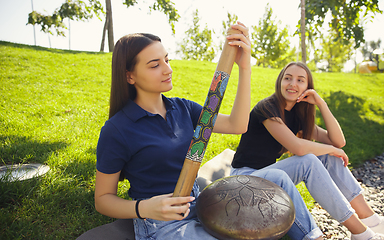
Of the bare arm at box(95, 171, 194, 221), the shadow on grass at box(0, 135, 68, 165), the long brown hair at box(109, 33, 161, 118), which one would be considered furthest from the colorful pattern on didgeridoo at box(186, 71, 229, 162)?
the shadow on grass at box(0, 135, 68, 165)

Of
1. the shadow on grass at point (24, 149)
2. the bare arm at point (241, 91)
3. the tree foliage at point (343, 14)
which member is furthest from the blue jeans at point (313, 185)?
the tree foliage at point (343, 14)

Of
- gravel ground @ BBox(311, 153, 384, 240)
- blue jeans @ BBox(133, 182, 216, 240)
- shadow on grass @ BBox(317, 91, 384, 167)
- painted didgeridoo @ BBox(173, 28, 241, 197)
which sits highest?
painted didgeridoo @ BBox(173, 28, 241, 197)

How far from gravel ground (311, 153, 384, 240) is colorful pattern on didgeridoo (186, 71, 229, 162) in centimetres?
246

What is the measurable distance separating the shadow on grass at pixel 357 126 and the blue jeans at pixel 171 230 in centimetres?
481

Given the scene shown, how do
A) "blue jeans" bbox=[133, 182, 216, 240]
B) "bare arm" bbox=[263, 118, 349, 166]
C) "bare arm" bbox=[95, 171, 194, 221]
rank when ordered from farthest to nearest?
"bare arm" bbox=[263, 118, 349, 166]
"blue jeans" bbox=[133, 182, 216, 240]
"bare arm" bbox=[95, 171, 194, 221]

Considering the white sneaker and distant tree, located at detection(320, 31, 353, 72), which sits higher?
distant tree, located at detection(320, 31, 353, 72)

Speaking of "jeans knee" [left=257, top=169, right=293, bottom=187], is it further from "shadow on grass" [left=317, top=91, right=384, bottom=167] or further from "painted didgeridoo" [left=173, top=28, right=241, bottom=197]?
"shadow on grass" [left=317, top=91, right=384, bottom=167]

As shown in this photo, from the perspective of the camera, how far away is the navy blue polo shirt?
166 cm

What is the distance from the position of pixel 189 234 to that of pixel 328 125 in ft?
7.53

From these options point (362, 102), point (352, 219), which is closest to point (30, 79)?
point (352, 219)

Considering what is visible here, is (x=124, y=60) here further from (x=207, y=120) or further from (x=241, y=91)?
(x=241, y=91)

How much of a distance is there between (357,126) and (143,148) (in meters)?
7.80

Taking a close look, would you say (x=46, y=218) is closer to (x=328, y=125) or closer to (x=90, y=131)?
(x=90, y=131)

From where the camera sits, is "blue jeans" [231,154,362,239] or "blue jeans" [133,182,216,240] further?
"blue jeans" [231,154,362,239]
